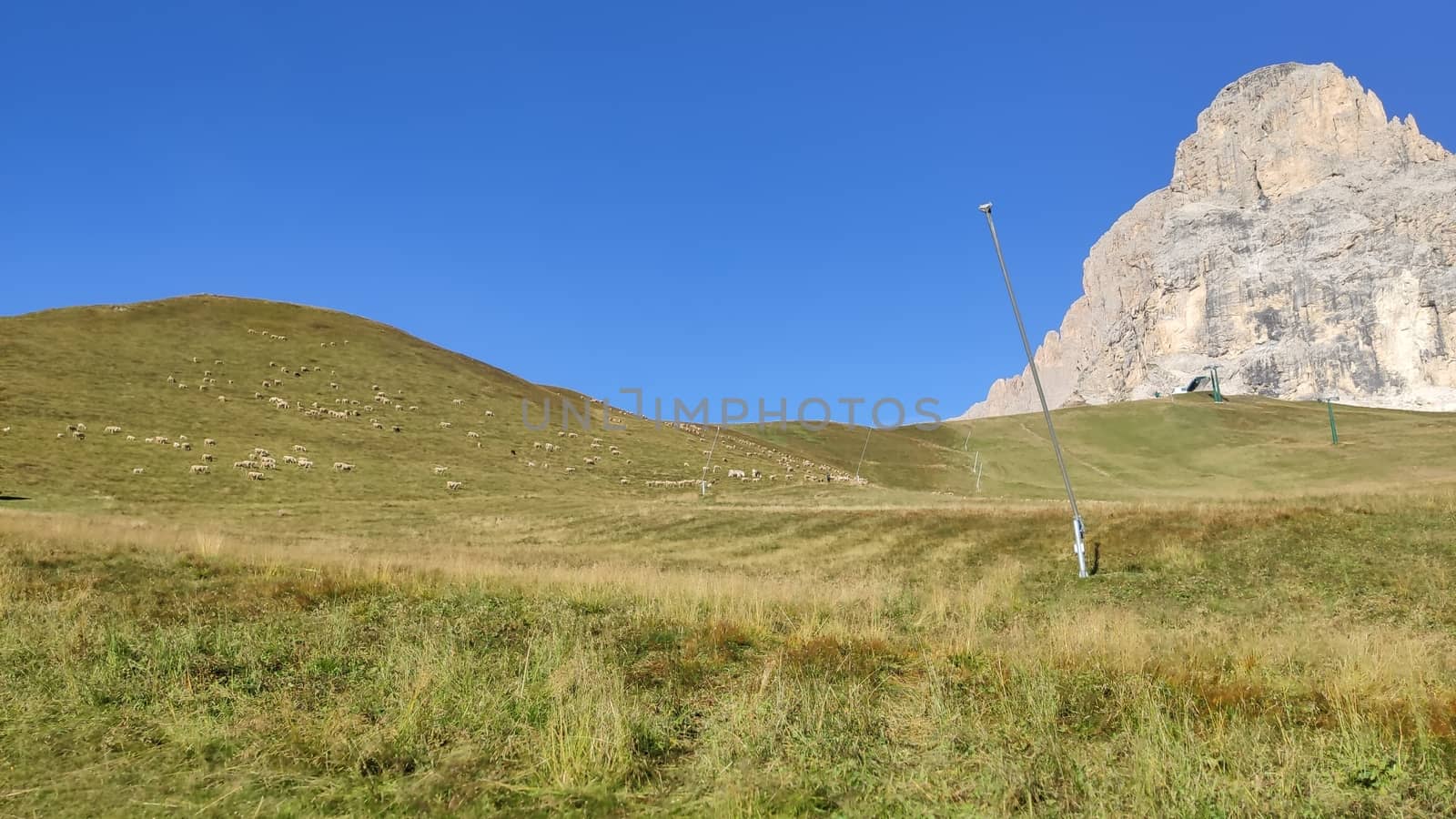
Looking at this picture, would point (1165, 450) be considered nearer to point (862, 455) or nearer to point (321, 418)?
point (862, 455)

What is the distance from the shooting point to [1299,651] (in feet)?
33.0

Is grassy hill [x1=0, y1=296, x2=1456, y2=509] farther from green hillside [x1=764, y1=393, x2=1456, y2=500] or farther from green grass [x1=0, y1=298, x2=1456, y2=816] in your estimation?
green grass [x1=0, y1=298, x2=1456, y2=816]

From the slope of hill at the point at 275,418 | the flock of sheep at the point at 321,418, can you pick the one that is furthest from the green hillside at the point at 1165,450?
the slope of hill at the point at 275,418

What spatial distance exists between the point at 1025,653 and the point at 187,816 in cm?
848

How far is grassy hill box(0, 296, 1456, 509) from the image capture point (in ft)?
160

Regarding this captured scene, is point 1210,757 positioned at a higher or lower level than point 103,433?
lower

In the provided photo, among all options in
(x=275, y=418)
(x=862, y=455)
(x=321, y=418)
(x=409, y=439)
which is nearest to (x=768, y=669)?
(x=409, y=439)

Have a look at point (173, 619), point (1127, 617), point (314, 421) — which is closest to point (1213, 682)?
point (1127, 617)

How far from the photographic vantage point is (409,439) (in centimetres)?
6575

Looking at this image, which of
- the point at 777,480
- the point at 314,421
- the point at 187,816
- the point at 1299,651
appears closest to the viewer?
the point at 187,816

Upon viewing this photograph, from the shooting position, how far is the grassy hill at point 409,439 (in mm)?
48875

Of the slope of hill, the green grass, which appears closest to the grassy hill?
the slope of hill

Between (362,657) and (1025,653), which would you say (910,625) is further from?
(362,657)

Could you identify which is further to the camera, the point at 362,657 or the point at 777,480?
the point at 777,480
